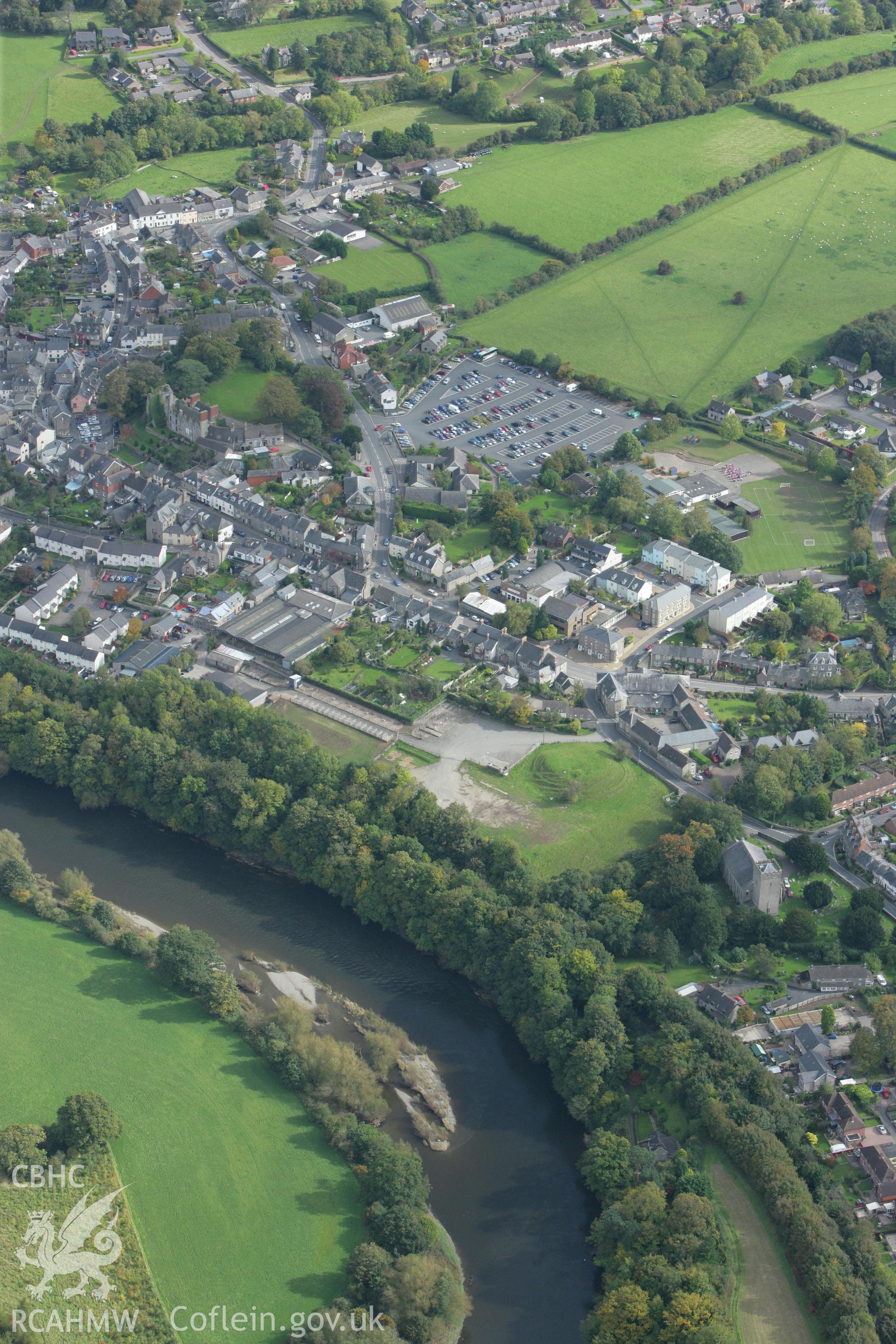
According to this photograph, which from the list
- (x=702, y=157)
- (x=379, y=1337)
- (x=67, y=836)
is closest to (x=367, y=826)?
(x=67, y=836)

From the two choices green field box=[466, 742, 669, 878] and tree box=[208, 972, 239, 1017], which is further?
green field box=[466, 742, 669, 878]

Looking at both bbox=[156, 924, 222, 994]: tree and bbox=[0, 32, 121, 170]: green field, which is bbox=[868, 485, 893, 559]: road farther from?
bbox=[0, 32, 121, 170]: green field

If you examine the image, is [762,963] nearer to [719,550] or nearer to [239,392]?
[719,550]

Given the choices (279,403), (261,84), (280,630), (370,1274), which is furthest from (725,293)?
(370,1274)

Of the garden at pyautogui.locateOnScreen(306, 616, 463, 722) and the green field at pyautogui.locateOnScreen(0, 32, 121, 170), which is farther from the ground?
the green field at pyautogui.locateOnScreen(0, 32, 121, 170)

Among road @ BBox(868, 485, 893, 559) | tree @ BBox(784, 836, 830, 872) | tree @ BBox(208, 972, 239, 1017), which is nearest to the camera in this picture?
tree @ BBox(208, 972, 239, 1017)

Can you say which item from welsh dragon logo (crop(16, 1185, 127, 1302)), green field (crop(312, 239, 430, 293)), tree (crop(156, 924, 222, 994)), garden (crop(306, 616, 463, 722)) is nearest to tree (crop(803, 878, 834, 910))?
garden (crop(306, 616, 463, 722))

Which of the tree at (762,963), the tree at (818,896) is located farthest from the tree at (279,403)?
the tree at (762,963)
